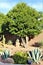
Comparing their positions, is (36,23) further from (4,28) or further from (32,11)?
(4,28)

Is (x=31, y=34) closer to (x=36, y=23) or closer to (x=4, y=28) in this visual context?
(x=36, y=23)

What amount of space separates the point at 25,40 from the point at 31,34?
124cm

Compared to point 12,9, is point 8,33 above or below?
below

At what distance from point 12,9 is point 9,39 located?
15.3 ft

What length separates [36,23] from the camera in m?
33.7

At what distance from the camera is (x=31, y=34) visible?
1334 inches

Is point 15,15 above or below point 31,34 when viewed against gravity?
above

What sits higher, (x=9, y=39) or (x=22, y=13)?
(x=22, y=13)

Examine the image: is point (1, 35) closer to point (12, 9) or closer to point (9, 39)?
point (9, 39)

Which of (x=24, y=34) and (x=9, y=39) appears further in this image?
(x=9, y=39)

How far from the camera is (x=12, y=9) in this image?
34.0 metres

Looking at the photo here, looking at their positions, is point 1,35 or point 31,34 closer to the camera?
point 31,34

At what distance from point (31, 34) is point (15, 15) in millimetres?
3389

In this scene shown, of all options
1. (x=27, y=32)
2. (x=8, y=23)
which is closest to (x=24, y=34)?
(x=27, y=32)
